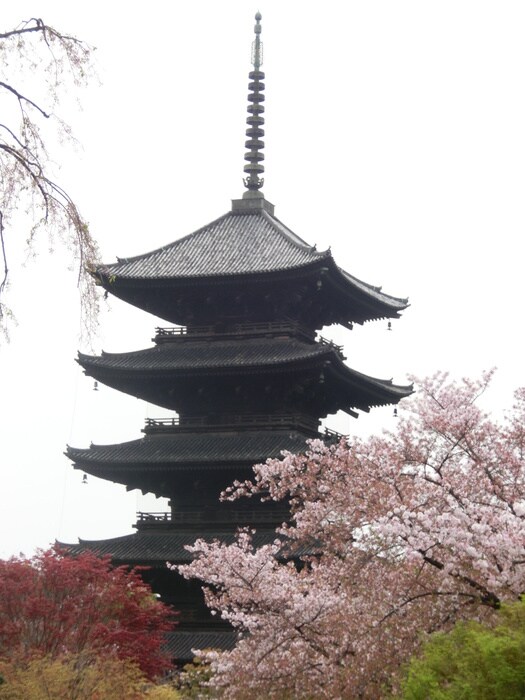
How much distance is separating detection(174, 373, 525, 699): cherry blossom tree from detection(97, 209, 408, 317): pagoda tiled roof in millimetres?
16065

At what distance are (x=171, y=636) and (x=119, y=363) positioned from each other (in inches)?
334

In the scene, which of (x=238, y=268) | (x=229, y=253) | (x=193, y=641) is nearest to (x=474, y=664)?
(x=193, y=641)

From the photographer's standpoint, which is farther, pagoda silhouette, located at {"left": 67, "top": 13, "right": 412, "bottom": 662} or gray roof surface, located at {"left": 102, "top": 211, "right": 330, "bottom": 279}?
gray roof surface, located at {"left": 102, "top": 211, "right": 330, "bottom": 279}

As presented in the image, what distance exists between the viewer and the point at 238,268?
37031mm

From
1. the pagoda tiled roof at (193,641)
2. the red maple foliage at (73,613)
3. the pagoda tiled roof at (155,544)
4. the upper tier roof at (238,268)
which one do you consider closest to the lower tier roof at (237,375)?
the upper tier roof at (238,268)

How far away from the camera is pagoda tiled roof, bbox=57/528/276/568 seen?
3409 cm

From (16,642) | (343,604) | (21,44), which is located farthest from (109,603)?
(21,44)

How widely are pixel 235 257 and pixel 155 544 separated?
897cm

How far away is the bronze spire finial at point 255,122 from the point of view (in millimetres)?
42531

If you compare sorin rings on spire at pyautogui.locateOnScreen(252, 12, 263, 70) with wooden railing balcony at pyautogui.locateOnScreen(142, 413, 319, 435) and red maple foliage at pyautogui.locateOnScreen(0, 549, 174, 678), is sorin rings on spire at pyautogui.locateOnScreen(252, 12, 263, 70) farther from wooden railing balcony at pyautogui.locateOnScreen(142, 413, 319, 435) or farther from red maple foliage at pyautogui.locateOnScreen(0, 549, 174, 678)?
red maple foliage at pyautogui.locateOnScreen(0, 549, 174, 678)

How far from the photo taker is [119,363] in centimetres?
3759

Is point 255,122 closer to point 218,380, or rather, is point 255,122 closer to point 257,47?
point 257,47

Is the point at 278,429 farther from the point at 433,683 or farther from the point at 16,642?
the point at 433,683

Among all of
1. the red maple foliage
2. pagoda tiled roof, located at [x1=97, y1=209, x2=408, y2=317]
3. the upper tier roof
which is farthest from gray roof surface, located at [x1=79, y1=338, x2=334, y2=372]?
the red maple foliage
